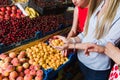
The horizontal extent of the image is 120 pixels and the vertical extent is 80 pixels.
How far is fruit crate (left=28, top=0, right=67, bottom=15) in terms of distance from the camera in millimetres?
3454

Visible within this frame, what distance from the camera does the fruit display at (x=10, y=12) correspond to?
333cm

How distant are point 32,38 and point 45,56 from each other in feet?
1.06

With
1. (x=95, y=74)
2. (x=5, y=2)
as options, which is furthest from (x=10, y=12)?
(x=95, y=74)

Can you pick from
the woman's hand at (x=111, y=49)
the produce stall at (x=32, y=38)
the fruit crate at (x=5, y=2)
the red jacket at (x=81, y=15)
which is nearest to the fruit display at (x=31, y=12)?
the produce stall at (x=32, y=38)

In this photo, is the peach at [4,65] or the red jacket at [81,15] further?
the red jacket at [81,15]

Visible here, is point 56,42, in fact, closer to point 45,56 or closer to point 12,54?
point 45,56

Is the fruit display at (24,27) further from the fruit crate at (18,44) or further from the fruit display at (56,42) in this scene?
the fruit display at (56,42)

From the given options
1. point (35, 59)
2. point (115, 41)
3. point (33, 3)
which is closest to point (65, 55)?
point (35, 59)

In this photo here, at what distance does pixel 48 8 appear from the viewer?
3.46 meters

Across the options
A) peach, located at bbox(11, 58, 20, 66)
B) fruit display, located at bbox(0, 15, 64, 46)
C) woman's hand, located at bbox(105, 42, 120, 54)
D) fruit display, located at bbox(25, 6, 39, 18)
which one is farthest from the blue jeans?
fruit display, located at bbox(25, 6, 39, 18)

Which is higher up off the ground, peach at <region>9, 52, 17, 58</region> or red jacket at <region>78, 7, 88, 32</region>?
red jacket at <region>78, 7, 88, 32</region>

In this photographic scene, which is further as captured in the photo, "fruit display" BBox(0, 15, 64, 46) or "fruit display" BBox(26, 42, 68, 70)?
"fruit display" BBox(0, 15, 64, 46)

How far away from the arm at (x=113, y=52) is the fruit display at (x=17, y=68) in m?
0.78

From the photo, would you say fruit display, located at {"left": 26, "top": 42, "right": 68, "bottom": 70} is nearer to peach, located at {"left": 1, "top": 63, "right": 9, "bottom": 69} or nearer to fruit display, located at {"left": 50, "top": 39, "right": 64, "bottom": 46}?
fruit display, located at {"left": 50, "top": 39, "right": 64, "bottom": 46}
